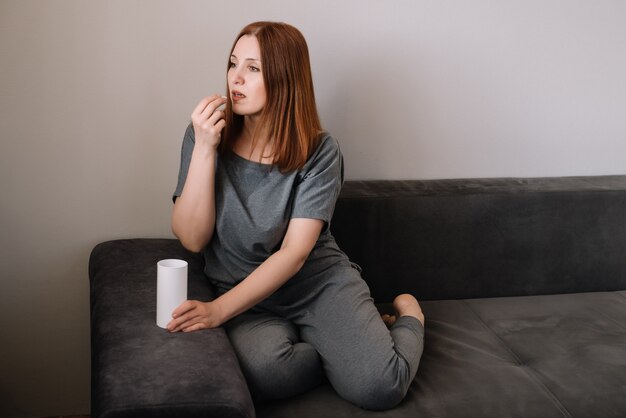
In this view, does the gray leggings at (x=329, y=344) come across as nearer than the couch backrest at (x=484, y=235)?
Yes

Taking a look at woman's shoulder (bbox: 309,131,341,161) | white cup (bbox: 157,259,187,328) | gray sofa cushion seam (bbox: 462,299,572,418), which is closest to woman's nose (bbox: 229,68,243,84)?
woman's shoulder (bbox: 309,131,341,161)

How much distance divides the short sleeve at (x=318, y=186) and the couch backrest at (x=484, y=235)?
31 centimetres

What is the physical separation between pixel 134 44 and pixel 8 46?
30cm

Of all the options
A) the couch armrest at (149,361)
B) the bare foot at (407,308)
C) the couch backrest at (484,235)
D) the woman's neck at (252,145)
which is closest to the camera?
the couch armrest at (149,361)

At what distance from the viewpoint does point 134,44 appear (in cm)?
191

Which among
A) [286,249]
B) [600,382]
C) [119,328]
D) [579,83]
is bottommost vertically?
[600,382]

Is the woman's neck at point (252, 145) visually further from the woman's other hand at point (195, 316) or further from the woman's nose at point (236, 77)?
the woman's other hand at point (195, 316)

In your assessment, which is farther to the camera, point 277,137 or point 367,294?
point 367,294

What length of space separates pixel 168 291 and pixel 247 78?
0.51 meters

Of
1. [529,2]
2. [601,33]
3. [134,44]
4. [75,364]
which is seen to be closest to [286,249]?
[134,44]

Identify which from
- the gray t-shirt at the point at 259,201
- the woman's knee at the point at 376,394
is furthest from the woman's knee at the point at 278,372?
the gray t-shirt at the point at 259,201

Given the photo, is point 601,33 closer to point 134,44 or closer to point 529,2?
point 529,2

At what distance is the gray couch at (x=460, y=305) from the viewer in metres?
1.35

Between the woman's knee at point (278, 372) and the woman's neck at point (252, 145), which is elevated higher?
the woman's neck at point (252, 145)
